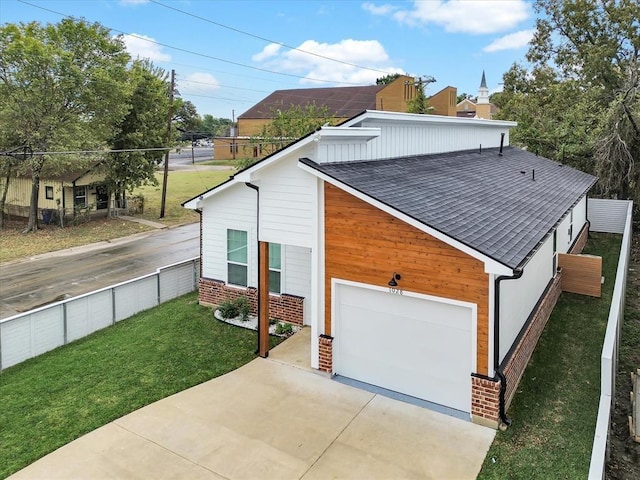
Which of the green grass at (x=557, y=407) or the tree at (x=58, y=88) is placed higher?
the tree at (x=58, y=88)

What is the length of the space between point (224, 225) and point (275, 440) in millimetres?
6798

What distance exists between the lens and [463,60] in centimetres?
4266

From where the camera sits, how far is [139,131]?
98.9 feet

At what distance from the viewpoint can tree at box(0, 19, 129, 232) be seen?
23828 mm

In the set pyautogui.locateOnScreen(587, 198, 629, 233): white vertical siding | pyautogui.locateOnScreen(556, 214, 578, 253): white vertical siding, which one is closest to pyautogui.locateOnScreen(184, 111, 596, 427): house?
pyautogui.locateOnScreen(556, 214, 578, 253): white vertical siding

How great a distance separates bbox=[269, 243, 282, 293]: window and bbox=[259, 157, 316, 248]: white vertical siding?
2380 millimetres

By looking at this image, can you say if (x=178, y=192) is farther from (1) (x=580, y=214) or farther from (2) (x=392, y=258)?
(2) (x=392, y=258)

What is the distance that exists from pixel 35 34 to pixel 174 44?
6.81m

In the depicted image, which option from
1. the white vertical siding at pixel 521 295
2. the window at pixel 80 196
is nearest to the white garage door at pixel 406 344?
the white vertical siding at pixel 521 295

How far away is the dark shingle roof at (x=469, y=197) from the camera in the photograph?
823 cm

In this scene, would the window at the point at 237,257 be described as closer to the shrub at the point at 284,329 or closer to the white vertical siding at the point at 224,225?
the white vertical siding at the point at 224,225

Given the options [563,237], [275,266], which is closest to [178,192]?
[275,266]

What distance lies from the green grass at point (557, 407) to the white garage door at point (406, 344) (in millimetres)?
1131

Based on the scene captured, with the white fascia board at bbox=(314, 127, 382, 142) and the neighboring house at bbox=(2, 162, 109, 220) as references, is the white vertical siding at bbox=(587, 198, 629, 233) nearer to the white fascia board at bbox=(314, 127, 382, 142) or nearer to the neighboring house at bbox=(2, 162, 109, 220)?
the white fascia board at bbox=(314, 127, 382, 142)
